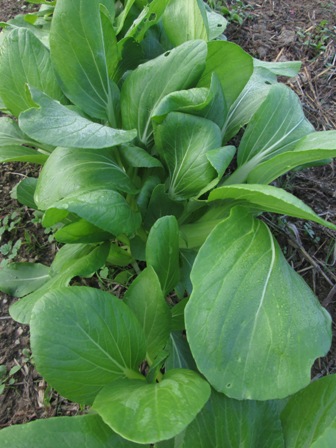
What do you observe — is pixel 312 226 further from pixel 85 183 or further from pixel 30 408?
pixel 30 408

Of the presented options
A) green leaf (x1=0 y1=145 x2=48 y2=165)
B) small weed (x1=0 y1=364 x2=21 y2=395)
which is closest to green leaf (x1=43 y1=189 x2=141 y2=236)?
green leaf (x1=0 y1=145 x2=48 y2=165)

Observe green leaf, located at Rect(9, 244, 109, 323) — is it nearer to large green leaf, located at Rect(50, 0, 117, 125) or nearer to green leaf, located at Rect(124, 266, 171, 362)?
green leaf, located at Rect(124, 266, 171, 362)

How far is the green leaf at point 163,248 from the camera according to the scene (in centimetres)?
126

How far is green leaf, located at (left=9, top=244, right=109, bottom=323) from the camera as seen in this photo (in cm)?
137

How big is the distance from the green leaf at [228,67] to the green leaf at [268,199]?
42cm

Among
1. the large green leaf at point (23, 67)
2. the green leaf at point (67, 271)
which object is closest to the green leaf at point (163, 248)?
the green leaf at point (67, 271)

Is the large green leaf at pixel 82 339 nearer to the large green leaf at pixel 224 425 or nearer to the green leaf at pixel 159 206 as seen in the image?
the large green leaf at pixel 224 425

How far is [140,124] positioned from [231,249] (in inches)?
23.1

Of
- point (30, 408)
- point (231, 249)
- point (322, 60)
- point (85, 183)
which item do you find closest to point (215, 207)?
point (231, 249)

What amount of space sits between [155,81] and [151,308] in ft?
2.43

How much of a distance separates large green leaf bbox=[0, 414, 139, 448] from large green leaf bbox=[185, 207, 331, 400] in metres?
0.28

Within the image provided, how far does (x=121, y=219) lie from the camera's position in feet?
4.28

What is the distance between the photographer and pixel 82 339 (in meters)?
1.11

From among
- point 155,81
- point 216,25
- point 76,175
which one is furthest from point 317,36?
point 76,175
